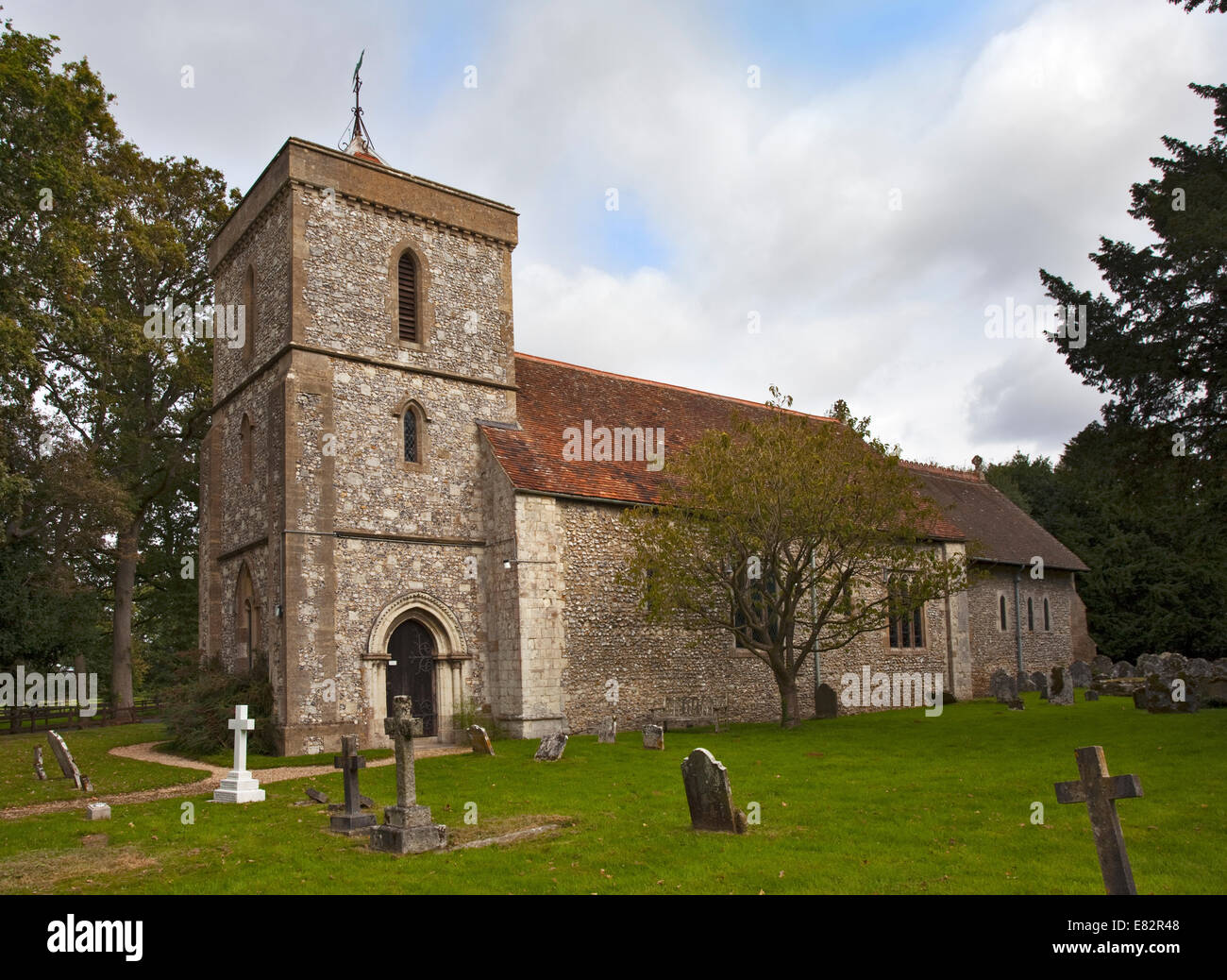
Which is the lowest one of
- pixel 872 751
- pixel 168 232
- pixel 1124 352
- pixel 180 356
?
pixel 872 751

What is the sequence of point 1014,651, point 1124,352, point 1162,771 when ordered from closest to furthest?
point 1162,771 < point 1124,352 < point 1014,651

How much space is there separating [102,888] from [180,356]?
968 inches

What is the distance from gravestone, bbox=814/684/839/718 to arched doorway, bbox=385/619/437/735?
9.86 meters

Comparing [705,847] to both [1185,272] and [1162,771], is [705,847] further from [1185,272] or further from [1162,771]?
[1185,272]

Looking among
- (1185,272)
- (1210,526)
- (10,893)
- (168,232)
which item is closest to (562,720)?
(10,893)

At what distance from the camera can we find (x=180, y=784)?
1418 cm

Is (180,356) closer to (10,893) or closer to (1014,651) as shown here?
(10,893)

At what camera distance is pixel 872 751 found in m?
15.6

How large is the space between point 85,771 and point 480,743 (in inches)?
276

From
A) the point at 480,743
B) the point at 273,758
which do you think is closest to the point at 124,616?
the point at 273,758

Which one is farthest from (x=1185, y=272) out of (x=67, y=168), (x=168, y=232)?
(x=168, y=232)

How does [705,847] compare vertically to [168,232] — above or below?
below
